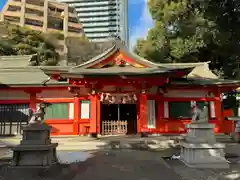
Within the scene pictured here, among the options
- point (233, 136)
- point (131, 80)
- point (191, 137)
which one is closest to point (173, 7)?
point (131, 80)

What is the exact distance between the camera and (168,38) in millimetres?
26203

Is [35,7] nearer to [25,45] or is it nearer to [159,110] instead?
[25,45]

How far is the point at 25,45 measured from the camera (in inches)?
1847

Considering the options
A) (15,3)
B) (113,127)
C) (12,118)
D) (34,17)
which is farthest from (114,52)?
(15,3)

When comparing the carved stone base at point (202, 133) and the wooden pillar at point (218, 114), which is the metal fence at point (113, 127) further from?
the carved stone base at point (202, 133)

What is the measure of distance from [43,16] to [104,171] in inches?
2903

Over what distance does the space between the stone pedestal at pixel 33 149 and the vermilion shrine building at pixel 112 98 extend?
593cm

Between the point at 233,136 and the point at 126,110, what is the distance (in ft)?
26.0

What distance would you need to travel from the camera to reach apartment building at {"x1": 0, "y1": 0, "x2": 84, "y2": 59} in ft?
227

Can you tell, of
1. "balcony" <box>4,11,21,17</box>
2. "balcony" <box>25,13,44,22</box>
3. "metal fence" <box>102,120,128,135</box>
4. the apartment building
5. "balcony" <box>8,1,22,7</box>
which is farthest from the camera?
"balcony" <box>25,13,44,22</box>

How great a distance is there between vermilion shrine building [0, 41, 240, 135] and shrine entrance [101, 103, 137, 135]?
7 centimetres

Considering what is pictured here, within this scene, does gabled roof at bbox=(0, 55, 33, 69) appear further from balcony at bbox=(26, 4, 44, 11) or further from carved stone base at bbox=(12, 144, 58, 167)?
balcony at bbox=(26, 4, 44, 11)

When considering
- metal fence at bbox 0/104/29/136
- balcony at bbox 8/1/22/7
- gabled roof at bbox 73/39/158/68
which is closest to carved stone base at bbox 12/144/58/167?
gabled roof at bbox 73/39/158/68

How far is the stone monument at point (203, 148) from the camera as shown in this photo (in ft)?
29.2
